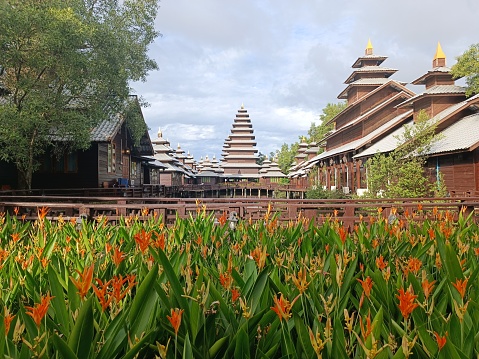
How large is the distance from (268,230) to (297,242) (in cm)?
54

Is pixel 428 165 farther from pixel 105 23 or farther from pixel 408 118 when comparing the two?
pixel 105 23

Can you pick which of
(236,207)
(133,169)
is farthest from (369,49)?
(236,207)

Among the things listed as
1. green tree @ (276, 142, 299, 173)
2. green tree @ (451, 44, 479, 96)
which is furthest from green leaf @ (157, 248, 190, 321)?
green tree @ (276, 142, 299, 173)

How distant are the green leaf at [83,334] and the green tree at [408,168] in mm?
23958

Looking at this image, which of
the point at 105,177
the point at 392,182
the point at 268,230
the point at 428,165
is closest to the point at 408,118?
the point at 428,165

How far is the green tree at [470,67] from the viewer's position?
2753cm

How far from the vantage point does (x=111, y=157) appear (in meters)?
27.9

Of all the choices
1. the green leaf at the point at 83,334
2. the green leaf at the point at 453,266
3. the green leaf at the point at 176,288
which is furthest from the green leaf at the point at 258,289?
the green leaf at the point at 453,266

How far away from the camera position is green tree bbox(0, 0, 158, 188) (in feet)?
55.4

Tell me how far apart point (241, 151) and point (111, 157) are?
48533 millimetres

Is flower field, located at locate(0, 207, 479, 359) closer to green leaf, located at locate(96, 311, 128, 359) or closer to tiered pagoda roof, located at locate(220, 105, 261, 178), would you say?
green leaf, located at locate(96, 311, 128, 359)

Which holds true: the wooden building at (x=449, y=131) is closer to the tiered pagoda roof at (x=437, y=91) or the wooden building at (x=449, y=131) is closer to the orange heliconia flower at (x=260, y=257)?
the tiered pagoda roof at (x=437, y=91)

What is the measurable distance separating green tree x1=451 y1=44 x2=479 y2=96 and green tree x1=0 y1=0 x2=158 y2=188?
20.6 m

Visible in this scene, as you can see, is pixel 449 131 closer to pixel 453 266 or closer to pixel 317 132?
pixel 453 266
